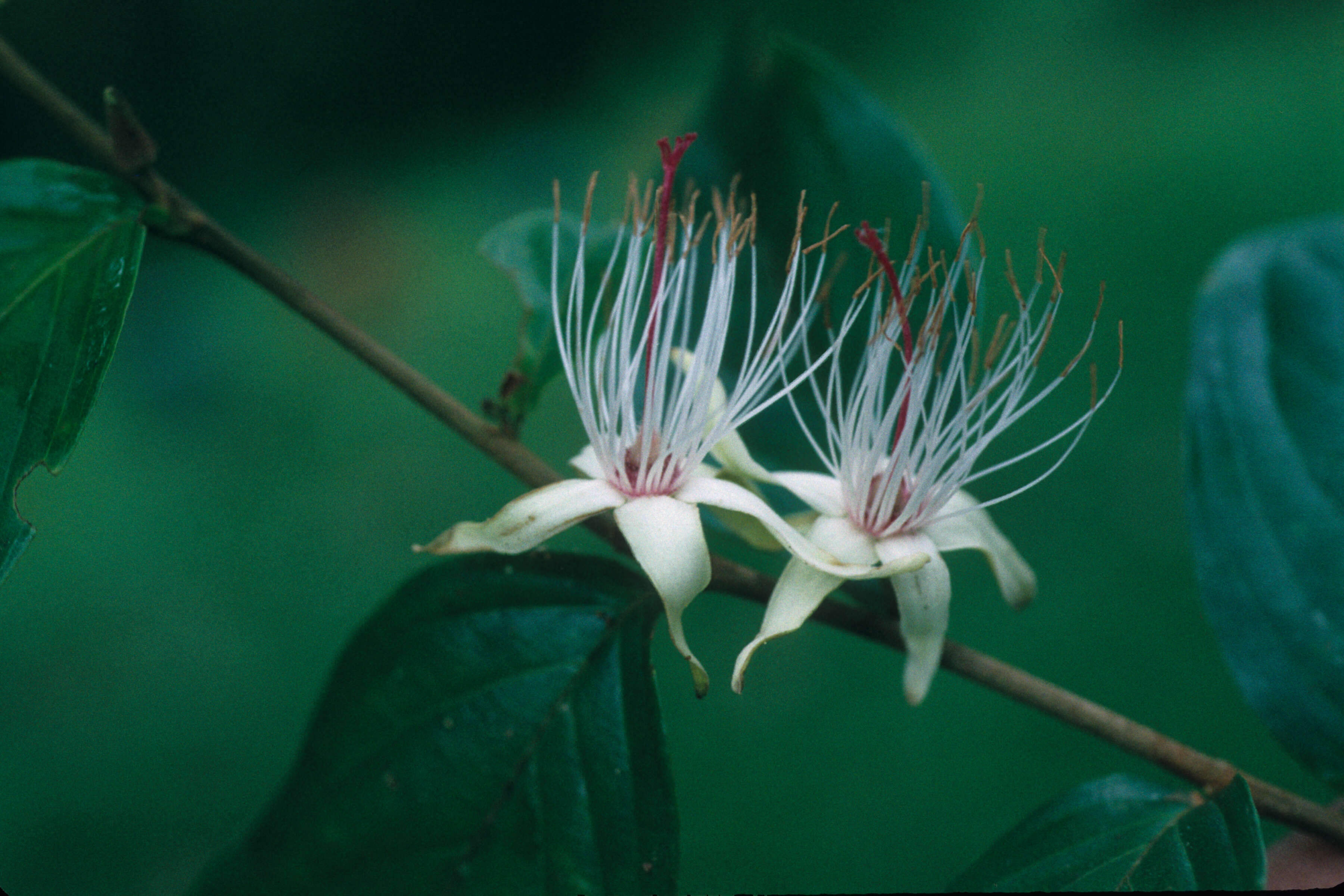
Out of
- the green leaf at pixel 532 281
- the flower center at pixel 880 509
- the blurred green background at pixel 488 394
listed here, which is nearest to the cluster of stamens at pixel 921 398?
the flower center at pixel 880 509

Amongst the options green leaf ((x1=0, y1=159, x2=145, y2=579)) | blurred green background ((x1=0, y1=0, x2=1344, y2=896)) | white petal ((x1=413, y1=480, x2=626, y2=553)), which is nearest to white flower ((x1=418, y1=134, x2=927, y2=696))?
white petal ((x1=413, y1=480, x2=626, y2=553))

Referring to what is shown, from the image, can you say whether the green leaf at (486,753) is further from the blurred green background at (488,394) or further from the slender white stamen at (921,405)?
the blurred green background at (488,394)

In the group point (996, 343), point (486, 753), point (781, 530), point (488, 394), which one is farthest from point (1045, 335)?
point (488, 394)

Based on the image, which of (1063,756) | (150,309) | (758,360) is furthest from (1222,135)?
(150,309)

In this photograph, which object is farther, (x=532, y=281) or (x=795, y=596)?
(x=532, y=281)

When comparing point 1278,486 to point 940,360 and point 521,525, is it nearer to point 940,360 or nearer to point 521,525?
point 940,360

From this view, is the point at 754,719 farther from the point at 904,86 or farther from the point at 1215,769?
the point at 904,86
